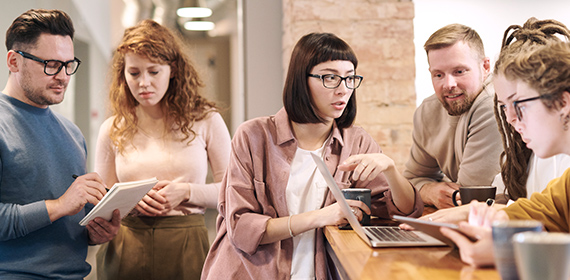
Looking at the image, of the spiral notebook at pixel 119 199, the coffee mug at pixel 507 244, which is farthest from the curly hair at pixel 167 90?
the coffee mug at pixel 507 244

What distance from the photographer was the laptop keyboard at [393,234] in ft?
4.44

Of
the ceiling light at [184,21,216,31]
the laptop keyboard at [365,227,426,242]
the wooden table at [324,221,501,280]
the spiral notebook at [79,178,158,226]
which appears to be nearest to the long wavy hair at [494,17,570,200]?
the laptop keyboard at [365,227,426,242]

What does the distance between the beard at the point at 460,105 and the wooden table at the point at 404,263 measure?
1088 millimetres

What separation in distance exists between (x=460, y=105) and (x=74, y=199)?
5.28 feet

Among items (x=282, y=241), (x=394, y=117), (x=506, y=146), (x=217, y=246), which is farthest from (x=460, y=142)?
(x=217, y=246)

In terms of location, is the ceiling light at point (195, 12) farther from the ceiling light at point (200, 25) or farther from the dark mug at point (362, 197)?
the dark mug at point (362, 197)

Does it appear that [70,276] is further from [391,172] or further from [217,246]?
[391,172]

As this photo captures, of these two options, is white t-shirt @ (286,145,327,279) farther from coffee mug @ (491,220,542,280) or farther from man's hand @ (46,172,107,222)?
coffee mug @ (491,220,542,280)

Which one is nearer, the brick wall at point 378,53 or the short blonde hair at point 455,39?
the short blonde hair at point 455,39

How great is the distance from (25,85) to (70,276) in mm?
757

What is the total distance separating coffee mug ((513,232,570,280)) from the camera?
0.72 meters

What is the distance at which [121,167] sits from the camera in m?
2.40

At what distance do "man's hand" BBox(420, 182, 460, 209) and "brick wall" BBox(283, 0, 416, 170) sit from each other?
0.79 m

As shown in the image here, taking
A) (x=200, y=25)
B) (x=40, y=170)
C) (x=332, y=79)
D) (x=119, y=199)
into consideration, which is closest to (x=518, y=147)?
(x=332, y=79)
